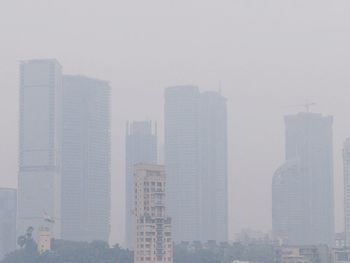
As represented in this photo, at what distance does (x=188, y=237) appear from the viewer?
7944cm

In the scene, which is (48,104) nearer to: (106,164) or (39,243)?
(106,164)

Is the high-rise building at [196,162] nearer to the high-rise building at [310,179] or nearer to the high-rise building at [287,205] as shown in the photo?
the high-rise building at [287,205]

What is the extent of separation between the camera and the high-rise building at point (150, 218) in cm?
3434

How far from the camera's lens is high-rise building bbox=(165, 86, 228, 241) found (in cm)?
7994

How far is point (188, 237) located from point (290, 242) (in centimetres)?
905

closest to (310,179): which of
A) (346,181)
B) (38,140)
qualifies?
(346,181)

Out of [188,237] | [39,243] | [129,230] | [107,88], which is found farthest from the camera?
[107,88]

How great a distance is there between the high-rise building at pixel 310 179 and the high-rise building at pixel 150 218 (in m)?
40.8

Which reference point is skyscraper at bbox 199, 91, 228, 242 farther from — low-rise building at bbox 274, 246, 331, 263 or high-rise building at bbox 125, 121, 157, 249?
low-rise building at bbox 274, 246, 331, 263

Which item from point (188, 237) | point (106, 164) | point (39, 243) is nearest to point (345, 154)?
point (188, 237)

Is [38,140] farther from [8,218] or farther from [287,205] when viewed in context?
[287,205]

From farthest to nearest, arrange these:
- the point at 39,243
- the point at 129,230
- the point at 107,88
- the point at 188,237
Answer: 1. the point at 107,88
2. the point at 188,237
3. the point at 129,230
4. the point at 39,243

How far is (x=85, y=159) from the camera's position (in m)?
81.1

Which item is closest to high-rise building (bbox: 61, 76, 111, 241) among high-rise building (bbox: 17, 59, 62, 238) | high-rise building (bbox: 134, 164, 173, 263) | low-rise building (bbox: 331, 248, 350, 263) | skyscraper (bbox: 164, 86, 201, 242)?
high-rise building (bbox: 17, 59, 62, 238)
